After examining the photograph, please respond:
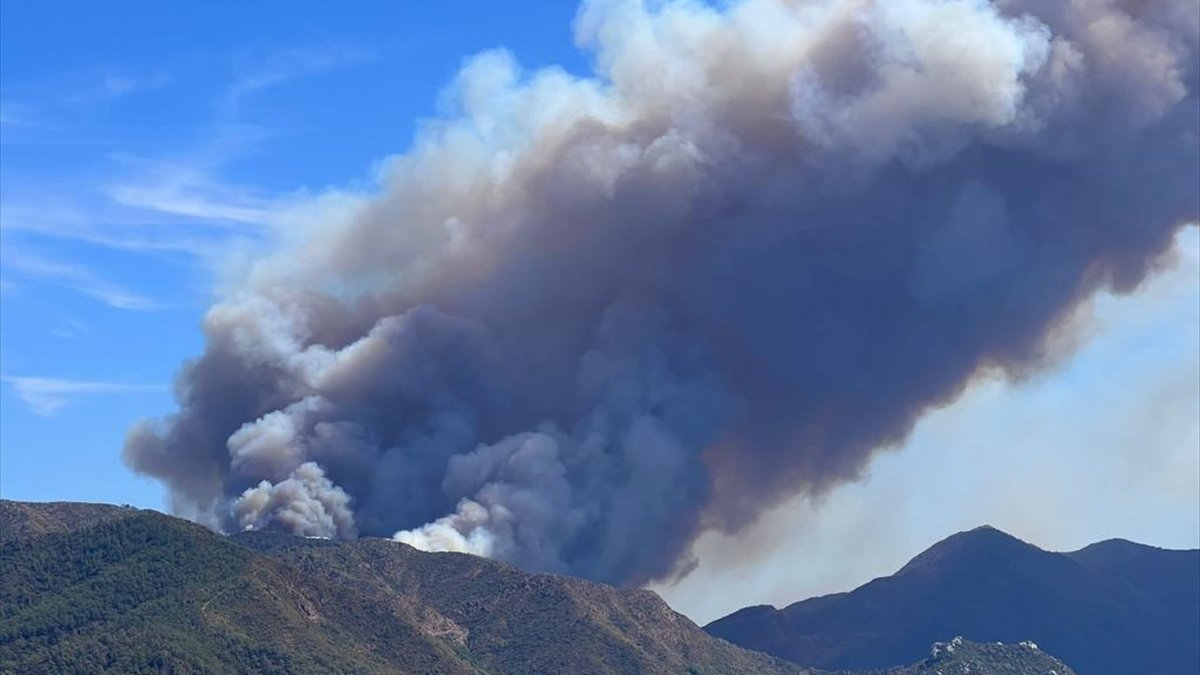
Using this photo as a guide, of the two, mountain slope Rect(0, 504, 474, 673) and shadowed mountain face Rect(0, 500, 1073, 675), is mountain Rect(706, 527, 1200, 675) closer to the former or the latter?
shadowed mountain face Rect(0, 500, 1073, 675)

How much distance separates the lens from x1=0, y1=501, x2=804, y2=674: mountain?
125125 mm

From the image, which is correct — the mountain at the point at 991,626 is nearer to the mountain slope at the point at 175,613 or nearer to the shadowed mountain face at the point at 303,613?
the shadowed mountain face at the point at 303,613

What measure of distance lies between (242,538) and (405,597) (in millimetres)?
17384

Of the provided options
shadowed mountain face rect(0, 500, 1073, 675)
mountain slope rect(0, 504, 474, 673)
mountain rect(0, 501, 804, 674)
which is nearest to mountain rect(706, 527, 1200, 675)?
shadowed mountain face rect(0, 500, 1073, 675)

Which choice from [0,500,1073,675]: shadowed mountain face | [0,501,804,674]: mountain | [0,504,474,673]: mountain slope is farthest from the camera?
[0,500,1073,675]: shadowed mountain face

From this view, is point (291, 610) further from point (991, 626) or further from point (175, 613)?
point (991, 626)

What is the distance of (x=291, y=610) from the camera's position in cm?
13138

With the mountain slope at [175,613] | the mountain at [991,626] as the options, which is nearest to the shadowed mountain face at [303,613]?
the mountain slope at [175,613]

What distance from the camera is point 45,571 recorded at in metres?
140

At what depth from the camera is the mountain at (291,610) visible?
125m

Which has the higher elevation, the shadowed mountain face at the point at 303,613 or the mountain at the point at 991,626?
the mountain at the point at 991,626

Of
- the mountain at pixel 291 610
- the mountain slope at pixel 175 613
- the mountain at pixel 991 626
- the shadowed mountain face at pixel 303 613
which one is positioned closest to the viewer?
Result: the mountain slope at pixel 175 613

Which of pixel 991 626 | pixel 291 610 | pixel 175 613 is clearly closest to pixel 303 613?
pixel 291 610

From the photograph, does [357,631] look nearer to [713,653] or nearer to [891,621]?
[713,653]
